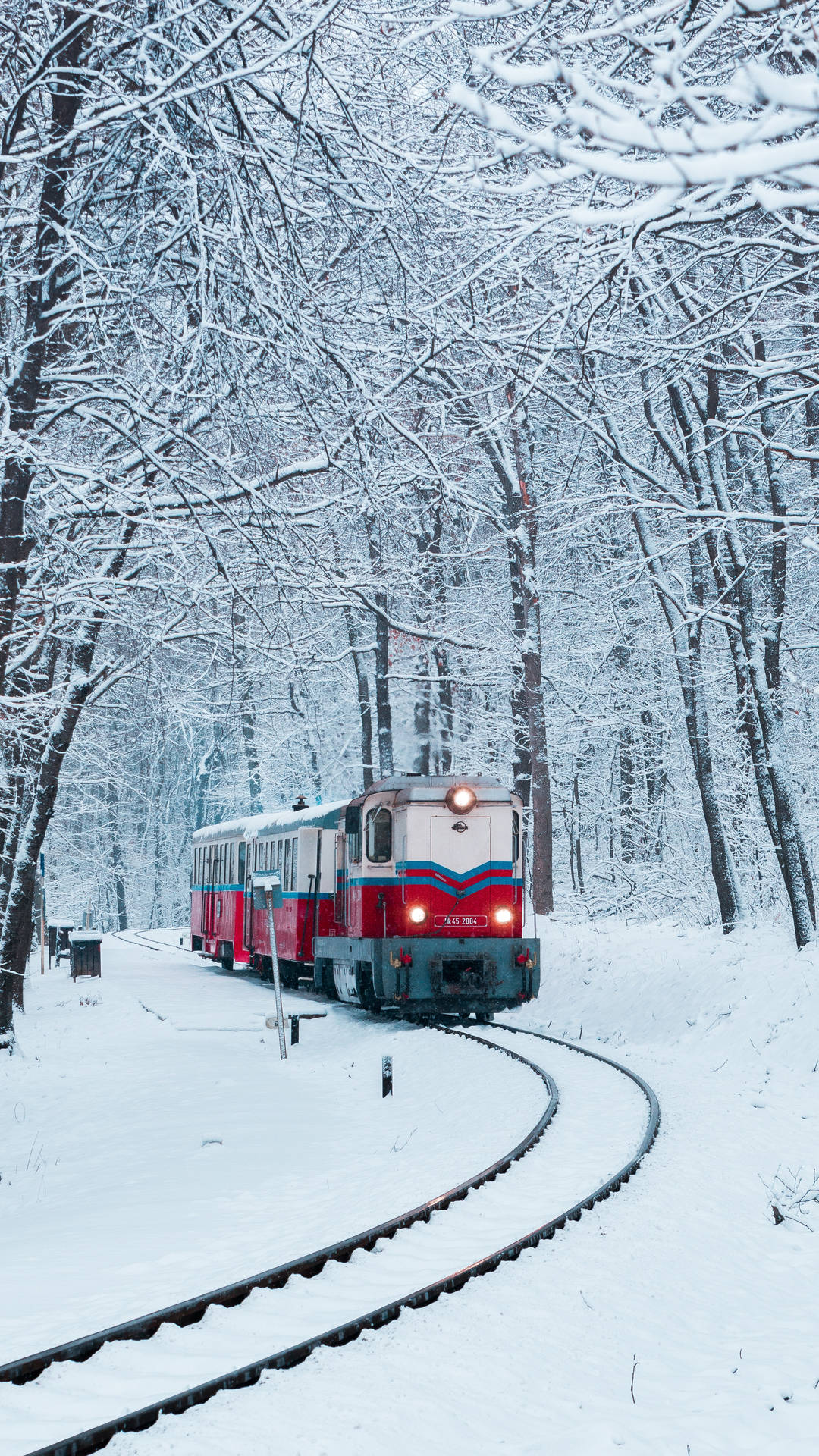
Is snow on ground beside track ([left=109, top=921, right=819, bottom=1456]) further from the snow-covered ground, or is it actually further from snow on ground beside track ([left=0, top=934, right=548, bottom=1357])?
snow on ground beside track ([left=0, top=934, right=548, bottom=1357])

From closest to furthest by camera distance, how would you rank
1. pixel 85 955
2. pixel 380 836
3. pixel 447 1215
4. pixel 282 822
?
1. pixel 447 1215
2. pixel 380 836
3. pixel 282 822
4. pixel 85 955

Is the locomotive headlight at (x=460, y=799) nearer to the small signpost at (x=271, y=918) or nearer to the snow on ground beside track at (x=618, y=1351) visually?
the small signpost at (x=271, y=918)

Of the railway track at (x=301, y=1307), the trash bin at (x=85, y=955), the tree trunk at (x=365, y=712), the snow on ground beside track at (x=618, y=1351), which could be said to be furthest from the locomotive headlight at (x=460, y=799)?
the tree trunk at (x=365, y=712)

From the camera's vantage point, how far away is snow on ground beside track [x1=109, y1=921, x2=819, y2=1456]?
16.1 feet

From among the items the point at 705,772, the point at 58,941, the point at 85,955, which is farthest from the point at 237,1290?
the point at 58,941

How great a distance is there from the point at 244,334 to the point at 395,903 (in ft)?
34.2

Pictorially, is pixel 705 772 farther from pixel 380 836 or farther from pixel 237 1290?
pixel 237 1290

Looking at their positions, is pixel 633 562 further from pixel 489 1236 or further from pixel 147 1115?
pixel 489 1236

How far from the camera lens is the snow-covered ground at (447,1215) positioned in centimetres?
517

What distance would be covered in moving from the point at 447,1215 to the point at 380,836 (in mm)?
9576

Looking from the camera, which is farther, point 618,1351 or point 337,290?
point 337,290

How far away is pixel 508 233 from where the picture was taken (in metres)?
8.49

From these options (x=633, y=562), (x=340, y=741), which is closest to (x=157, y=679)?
(x=633, y=562)

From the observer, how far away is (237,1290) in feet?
21.0
